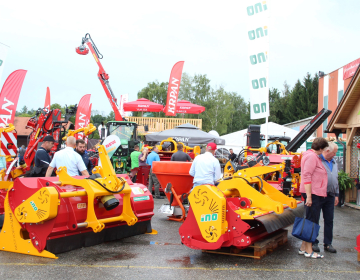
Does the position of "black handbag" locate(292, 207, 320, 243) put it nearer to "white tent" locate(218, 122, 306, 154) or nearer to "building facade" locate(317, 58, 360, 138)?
"building facade" locate(317, 58, 360, 138)

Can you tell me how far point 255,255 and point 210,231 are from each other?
0.79 m

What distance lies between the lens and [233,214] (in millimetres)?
4934

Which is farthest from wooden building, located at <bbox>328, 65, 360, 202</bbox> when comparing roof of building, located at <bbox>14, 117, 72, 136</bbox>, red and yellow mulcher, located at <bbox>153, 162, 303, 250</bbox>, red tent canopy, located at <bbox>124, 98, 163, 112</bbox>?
roof of building, located at <bbox>14, 117, 72, 136</bbox>

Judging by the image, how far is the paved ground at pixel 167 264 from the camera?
4543 mm

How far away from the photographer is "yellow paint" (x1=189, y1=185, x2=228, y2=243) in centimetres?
493

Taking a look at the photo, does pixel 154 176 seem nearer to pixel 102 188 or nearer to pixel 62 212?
pixel 102 188

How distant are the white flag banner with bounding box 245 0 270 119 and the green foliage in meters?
4.13

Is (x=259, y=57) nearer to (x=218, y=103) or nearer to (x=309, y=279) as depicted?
(x=309, y=279)

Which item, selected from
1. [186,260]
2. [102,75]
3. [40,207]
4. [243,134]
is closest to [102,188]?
[40,207]

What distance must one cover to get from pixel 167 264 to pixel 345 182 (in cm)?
817

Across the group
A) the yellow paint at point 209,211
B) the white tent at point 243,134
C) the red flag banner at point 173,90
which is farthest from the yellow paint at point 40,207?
the red flag banner at point 173,90

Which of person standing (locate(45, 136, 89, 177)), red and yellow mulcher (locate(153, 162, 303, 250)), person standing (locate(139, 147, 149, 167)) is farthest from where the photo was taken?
person standing (locate(139, 147, 149, 167))

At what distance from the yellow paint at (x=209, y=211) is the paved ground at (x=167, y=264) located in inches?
17.4

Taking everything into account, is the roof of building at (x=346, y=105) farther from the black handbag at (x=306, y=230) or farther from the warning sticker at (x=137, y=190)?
the warning sticker at (x=137, y=190)
